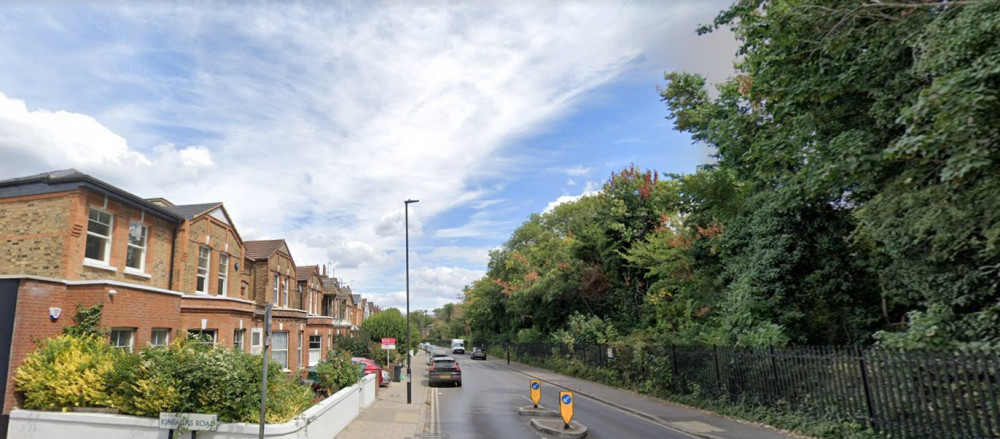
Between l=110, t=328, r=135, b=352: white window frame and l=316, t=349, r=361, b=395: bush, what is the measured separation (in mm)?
4958

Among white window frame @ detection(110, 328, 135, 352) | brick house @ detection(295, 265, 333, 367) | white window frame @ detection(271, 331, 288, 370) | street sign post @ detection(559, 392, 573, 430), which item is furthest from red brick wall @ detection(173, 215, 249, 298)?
street sign post @ detection(559, 392, 573, 430)

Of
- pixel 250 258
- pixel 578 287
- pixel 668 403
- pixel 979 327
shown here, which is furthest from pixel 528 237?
pixel 979 327

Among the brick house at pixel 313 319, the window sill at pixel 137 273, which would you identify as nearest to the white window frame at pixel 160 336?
the window sill at pixel 137 273

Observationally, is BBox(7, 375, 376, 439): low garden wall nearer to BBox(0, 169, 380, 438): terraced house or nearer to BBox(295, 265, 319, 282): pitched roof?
BBox(0, 169, 380, 438): terraced house

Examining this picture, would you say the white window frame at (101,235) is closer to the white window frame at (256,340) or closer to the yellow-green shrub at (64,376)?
the yellow-green shrub at (64,376)

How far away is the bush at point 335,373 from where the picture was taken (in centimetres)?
1471

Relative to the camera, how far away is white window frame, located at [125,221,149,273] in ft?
50.8

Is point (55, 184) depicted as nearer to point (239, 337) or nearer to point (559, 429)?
point (239, 337)

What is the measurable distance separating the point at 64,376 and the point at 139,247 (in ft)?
21.9

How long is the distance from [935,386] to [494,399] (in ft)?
47.6

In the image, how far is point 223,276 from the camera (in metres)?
21.5

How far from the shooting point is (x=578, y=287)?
3566 cm

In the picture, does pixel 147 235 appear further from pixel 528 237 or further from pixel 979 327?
pixel 528 237

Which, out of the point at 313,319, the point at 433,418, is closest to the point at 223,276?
the point at 313,319
